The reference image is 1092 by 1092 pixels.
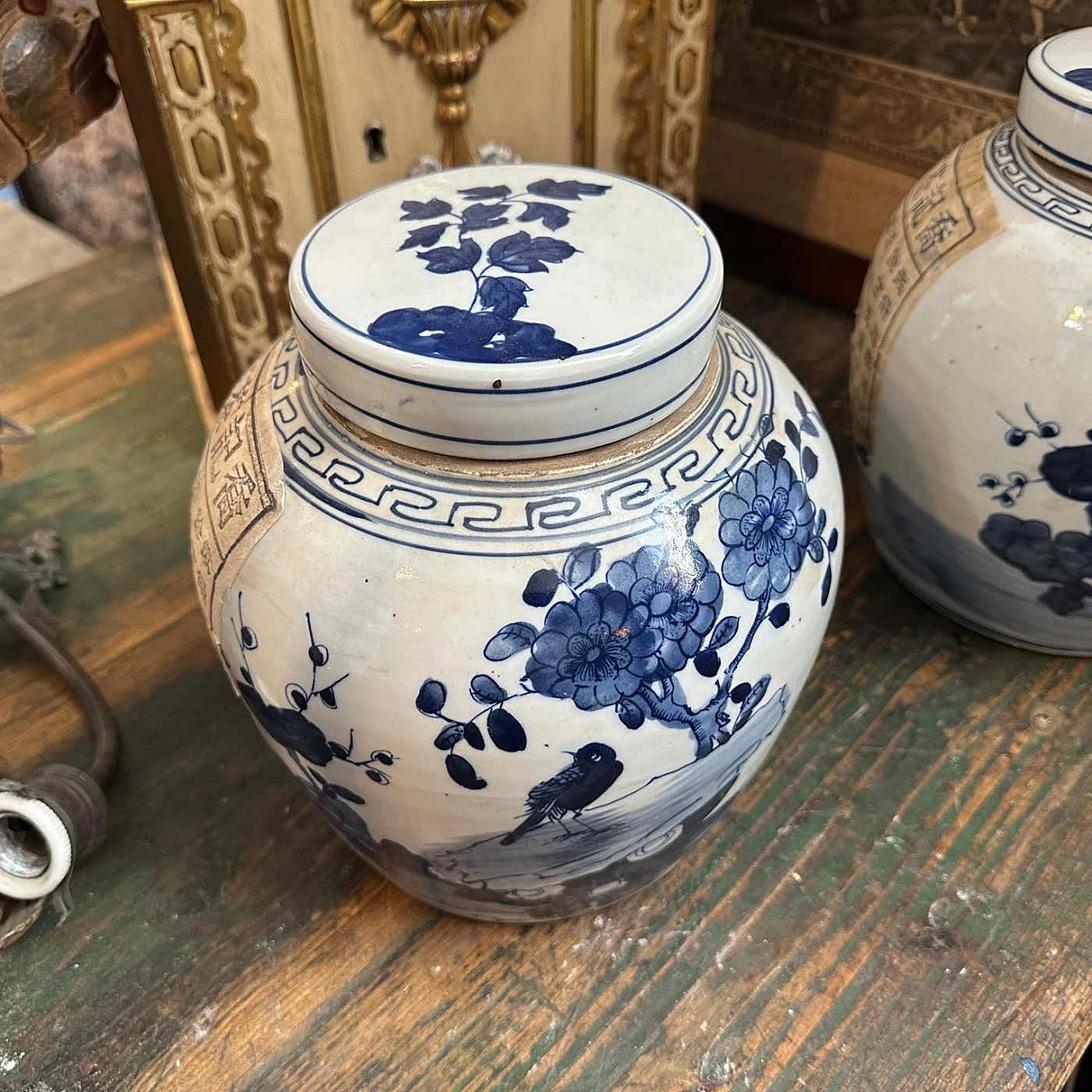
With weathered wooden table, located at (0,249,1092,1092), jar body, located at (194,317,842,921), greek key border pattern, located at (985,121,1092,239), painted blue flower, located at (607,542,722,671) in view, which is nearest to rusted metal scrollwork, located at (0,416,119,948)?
Result: weathered wooden table, located at (0,249,1092,1092)

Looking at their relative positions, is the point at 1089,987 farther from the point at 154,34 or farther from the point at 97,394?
the point at 97,394

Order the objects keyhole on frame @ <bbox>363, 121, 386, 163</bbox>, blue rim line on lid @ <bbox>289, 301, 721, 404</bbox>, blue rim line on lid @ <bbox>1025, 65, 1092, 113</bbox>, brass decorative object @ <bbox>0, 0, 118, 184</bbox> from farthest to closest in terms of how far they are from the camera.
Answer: keyhole on frame @ <bbox>363, 121, 386, 163</bbox>
brass decorative object @ <bbox>0, 0, 118, 184</bbox>
blue rim line on lid @ <bbox>1025, 65, 1092, 113</bbox>
blue rim line on lid @ <bbox>289, 301, 721, 404</bbox>

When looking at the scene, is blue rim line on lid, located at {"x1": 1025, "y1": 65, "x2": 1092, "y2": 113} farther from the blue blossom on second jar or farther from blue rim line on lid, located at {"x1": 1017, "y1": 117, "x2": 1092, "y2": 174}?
the blue blossom on second jar

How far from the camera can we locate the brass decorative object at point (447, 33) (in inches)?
39.2

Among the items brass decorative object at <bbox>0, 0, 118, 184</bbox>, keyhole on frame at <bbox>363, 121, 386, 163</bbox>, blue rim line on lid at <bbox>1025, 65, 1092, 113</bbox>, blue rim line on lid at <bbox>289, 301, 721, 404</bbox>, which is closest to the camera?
blue rim line on lid at <bbox>289, 301, 721, 404</bbox>

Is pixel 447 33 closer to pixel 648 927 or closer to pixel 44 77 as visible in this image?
pixel 44 77

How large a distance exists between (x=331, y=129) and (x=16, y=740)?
2.19 feet

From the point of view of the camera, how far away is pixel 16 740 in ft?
3.27

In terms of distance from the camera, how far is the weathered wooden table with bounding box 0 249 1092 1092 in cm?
78

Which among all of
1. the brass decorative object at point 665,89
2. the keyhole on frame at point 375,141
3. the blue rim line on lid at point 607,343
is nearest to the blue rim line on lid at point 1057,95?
the blue rim line on lid at point 607,343

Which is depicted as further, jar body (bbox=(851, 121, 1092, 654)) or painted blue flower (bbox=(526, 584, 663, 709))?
jar body (bbox=(851, 121, 1092, 654))

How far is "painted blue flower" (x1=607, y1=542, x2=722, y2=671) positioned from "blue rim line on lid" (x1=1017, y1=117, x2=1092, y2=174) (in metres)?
0.45

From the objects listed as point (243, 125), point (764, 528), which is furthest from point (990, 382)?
point (243, 125)

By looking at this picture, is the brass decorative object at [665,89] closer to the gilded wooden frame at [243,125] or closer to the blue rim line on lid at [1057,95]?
the gilded wooden frame at [243,125]
